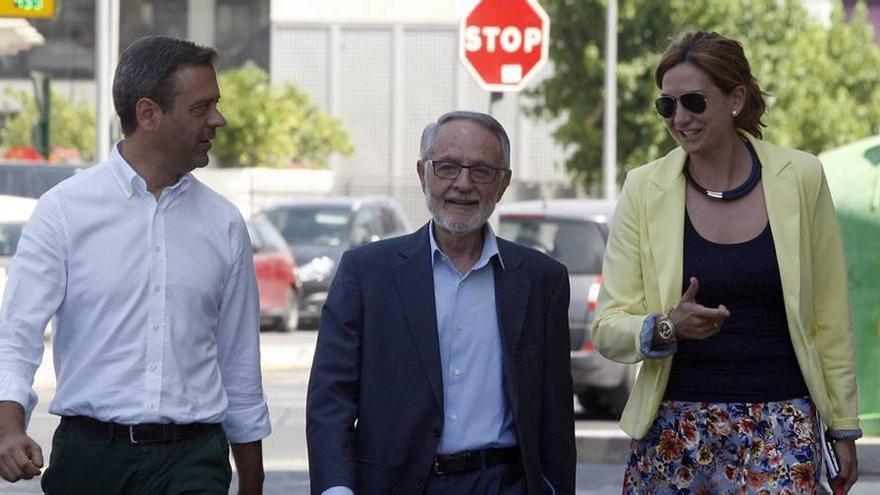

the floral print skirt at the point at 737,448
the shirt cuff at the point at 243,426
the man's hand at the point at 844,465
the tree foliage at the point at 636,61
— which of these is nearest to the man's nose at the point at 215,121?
the shirt cuff at the point at 243,426

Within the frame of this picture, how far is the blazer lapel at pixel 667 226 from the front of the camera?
193 inches

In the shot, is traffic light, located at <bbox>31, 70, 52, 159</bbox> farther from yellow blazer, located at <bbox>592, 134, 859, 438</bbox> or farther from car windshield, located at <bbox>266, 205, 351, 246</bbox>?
yellow blazer, located at <bbox>592, 134, 859, 438</bbox>

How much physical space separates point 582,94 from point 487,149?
103ft

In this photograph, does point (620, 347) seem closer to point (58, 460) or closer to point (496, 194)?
point (496, 194)

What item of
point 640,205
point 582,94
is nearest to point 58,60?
point 582,94

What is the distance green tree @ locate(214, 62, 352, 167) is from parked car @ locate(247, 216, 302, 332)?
29.3 m

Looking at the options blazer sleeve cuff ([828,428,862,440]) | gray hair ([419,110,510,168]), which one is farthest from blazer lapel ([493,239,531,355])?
blazer sleeve cuff ([828,428,862,440])

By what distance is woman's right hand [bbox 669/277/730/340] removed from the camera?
→ 182 inches

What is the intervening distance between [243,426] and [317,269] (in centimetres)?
1993

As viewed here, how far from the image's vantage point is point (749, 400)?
4.83m

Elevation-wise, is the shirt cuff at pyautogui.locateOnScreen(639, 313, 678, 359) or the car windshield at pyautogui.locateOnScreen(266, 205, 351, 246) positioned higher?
the shirt cuff at pyautogui.locateOnScreen(639, 313, 678, 359)

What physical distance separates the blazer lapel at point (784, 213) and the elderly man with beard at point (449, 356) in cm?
58

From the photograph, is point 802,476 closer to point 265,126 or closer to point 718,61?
point 718,61

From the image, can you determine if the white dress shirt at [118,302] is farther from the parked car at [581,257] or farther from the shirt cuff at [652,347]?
the parked car at [581,257]
